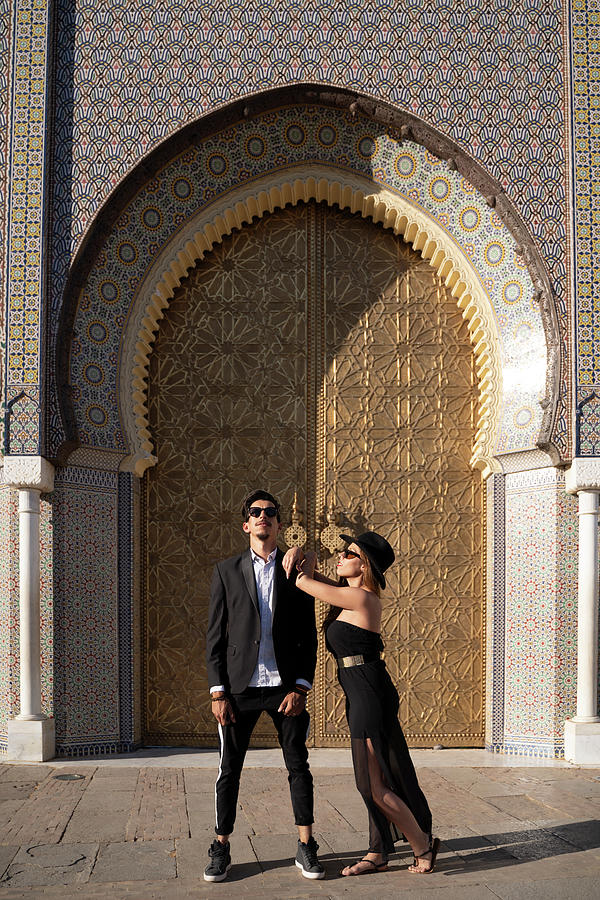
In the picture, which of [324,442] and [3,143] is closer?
[3,143]

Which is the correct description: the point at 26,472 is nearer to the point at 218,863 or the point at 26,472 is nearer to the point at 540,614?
the point at 218,863

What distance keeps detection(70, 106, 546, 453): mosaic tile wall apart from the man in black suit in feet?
8.99

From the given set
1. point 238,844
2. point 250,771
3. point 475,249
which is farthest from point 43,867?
point 475,249

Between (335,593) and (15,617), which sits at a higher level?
(335,593)

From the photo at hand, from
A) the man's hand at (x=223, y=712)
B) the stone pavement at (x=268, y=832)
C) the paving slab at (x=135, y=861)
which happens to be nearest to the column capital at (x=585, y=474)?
the stone pavement at (x=268, y=832)

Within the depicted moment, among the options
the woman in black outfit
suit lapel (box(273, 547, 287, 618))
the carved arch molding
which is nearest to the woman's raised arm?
the woman in black outfit

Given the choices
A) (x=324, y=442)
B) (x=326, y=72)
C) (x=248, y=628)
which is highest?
(x=326, y=72)

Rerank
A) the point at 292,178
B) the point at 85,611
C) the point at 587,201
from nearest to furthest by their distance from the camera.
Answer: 1. the point at 85,611
2. the point at 587,201
3. the point at 292,178

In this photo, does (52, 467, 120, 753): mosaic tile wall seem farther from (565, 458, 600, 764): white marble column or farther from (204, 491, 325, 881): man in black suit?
(565, 458, 600, 764): white marble column

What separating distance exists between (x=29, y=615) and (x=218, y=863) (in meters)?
2.75

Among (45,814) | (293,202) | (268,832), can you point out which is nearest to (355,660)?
(268,832)

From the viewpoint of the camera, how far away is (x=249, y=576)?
3965 mm

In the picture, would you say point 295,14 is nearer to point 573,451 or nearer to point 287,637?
point 573,451

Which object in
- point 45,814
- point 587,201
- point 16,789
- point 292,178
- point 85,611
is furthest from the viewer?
point 292,178
